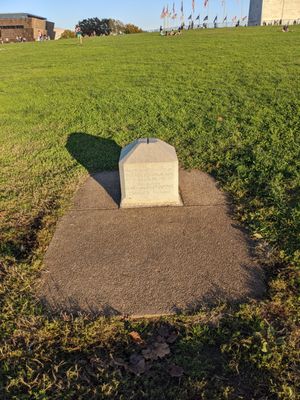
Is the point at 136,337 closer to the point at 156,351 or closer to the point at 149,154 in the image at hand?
the point at 156,351

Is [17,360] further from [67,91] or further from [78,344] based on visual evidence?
[67,91]

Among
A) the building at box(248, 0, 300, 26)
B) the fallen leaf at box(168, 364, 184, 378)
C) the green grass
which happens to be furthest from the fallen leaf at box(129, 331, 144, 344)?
the building at box(248, 0, 300, 26)

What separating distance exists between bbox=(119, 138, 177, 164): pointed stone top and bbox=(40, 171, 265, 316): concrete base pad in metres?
0.59

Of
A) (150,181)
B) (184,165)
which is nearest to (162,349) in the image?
(150,181)

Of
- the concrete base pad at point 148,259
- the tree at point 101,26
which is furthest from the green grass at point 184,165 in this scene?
the tree at point 101,26

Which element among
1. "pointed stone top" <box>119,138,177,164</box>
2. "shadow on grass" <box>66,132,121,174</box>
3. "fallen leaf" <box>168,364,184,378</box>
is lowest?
"fallen leaf" <box>168,364,184,378</box>

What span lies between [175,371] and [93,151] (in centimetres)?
447

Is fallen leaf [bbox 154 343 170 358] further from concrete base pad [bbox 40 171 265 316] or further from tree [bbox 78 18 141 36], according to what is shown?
tree [bbox 78 18 141 36]

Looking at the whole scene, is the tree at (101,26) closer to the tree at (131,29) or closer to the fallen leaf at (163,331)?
the tree at (131,29)

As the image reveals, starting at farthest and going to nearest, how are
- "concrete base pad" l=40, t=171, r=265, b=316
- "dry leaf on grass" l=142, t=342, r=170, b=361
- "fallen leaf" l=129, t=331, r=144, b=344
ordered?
"concrete base pad" l=40, t=171, r=265, b=316 → "fallen leaf" l=129, t=331, r=144, b=344 → "dry leaf on grass" l=142, t=342, r=170, b=361

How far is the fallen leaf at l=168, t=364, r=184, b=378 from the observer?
227 cm

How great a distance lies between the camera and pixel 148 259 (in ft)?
11.0

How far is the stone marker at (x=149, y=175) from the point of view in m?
4.12

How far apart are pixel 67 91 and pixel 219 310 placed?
354 inches
